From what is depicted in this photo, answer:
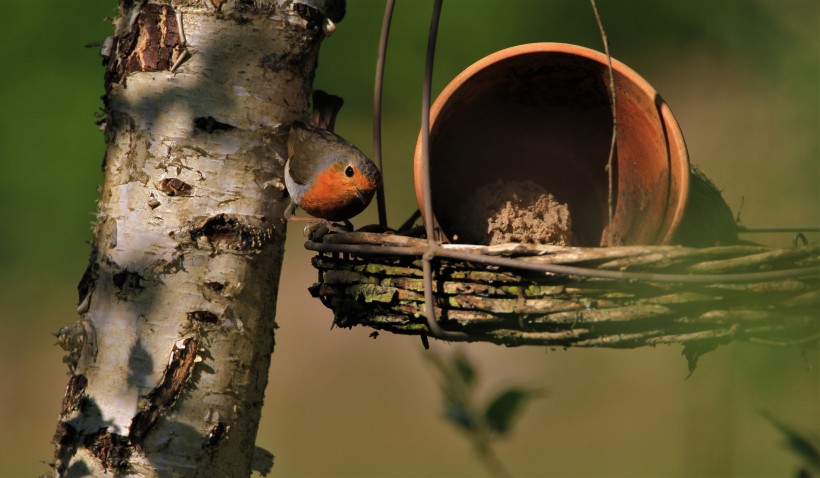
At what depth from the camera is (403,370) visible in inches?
174

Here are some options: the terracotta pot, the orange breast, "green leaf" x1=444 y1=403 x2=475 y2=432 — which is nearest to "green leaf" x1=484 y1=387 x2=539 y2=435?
"green leaf" x1=444 y1=403 x2=475 y2=432

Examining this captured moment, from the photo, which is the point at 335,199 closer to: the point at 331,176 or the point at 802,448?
the point at 331,176

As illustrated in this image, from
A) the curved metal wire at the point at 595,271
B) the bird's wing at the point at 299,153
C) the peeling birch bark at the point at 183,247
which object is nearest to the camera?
the curved metal wire at the point at 595,271

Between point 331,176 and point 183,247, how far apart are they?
0.55 m

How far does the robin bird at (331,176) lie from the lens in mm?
1867

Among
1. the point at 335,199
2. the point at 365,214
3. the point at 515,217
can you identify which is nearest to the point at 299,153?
the point at 335,199

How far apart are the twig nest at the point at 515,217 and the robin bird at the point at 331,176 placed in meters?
0.25

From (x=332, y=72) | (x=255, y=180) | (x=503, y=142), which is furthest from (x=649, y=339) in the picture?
(x=332, y=72)

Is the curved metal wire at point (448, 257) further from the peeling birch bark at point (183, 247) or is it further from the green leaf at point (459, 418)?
the peeling birch bark at point (183, 247)

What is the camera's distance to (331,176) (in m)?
2.09

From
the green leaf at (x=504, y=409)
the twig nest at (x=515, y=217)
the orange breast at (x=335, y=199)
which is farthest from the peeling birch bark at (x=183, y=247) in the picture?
the green leaf at (x=504, y=409)

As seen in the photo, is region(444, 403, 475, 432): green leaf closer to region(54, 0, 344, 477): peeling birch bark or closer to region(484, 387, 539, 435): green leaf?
region(484, 387, 539, 435): green leaf

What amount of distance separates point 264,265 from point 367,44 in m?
2.64

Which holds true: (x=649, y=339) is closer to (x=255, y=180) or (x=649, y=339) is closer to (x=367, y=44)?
(x=255, y=180)
